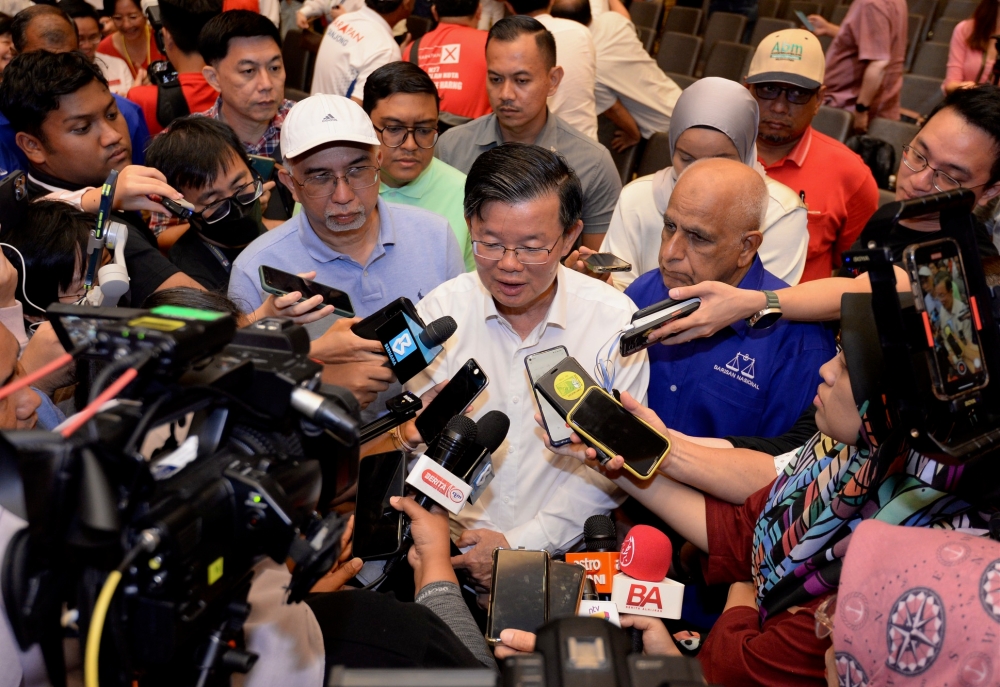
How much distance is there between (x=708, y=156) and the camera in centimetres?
241

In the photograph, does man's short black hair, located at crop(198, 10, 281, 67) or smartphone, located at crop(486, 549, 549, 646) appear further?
man's short black hair, located at crop(198, 10, 281, 67)

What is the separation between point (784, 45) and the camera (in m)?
2.80

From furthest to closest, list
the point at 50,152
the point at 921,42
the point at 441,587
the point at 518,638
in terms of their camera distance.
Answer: the point at 921,42 → the point at 50,152 → the point at 441,587 → the point at 518,638

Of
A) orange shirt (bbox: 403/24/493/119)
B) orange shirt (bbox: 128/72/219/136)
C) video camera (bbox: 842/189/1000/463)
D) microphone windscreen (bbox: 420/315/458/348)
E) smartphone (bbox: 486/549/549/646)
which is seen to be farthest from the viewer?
orange shirt (bbox: 403/24/493/119)

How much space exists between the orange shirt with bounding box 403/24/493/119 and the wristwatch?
2065 mm

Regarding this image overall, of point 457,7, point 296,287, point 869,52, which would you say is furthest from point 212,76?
point 869,52

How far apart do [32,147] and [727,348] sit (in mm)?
2249

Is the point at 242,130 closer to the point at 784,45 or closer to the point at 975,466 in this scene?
the point at 784,45

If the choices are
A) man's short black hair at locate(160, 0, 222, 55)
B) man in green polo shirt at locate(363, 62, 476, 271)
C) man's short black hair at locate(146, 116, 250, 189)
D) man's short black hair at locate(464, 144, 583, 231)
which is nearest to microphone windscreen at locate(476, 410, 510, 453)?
man's short black hair at locate(464, 144, 583, 231)

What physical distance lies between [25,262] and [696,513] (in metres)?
1.69

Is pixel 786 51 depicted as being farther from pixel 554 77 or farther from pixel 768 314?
pixel 768 314

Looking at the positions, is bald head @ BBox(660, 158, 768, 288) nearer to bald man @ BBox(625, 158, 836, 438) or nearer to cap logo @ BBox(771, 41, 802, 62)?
bald man @ BBox(625, 158, 836, 438)

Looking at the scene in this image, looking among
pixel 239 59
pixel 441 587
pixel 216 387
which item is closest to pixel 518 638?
pixel 441 587

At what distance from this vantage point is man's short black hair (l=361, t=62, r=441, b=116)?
2674 millimetres
